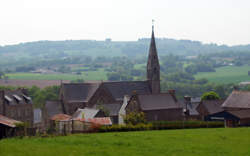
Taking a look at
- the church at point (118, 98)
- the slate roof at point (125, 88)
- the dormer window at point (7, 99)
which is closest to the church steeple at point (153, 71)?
the church at point (118, 98)

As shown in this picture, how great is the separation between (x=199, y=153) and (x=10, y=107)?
49.1 meters

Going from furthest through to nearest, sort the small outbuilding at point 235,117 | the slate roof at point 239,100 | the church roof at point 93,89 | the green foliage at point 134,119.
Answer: the church roof at point 93,89
the slate roof at point 239,100
the small outbuilding at point 235,117
the green foliage at point 134,119

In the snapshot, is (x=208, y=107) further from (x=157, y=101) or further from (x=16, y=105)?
(x=16, y=105)

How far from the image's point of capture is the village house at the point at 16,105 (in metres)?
69.1

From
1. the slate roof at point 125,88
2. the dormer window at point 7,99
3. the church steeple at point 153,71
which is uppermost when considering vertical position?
the church steeple at point 153,71

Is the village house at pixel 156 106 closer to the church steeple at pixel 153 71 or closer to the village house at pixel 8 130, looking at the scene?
the church steeple at pixel 153 71

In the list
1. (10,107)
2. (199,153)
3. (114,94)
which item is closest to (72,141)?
(199,153)

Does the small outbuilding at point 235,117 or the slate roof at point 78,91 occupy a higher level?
the slate roof at point 78,91

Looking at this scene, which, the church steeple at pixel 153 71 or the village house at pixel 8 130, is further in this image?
the church steeple at pixel 153 71

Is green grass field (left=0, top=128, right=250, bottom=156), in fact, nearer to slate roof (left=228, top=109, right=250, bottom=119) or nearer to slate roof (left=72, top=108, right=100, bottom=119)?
slate roof (left=72, top=108, right=100, bottom=119)

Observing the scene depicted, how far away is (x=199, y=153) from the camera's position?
2641 cm

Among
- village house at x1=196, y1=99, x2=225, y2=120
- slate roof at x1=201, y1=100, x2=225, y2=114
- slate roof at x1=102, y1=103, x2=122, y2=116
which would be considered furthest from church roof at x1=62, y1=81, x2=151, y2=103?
slate roof at x1=201, y1=100, x2=225, y2=114

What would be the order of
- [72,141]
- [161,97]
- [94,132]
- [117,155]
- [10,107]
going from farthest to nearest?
1. [161,97]
2. [10,107]
3. [94,132]
4. [72,141]
5. [117,155]

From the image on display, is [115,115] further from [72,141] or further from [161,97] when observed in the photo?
[72,141]
